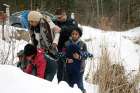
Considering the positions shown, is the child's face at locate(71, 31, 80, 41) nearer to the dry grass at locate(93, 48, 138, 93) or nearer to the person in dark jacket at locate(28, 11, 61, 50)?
the person in dark jacket at locate(28, 11, 61, 50)

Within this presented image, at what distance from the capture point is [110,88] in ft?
18.3

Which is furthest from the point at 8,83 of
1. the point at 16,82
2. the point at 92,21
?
the point at 92,21

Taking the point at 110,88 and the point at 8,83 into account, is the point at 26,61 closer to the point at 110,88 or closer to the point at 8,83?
the point at 110,88

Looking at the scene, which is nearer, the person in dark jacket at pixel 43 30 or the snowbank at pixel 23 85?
the snowbank at pixel 23 85

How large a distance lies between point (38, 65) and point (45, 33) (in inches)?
16.9

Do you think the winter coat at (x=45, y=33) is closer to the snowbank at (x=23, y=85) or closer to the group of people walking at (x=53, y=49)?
the group of people walking at (x=53, y=49)

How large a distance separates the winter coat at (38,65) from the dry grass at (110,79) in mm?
646

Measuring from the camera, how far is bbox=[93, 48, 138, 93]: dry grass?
547 centimetres

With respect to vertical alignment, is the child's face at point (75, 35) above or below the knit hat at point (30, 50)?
above

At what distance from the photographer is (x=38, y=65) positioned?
554cm

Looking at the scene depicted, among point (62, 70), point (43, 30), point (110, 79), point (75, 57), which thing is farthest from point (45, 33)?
point (110, 79)

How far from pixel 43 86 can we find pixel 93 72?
2.94 m

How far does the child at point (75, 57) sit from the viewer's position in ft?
19.3

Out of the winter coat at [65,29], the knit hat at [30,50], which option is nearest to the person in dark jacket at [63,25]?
the winter coat at [65,29]
